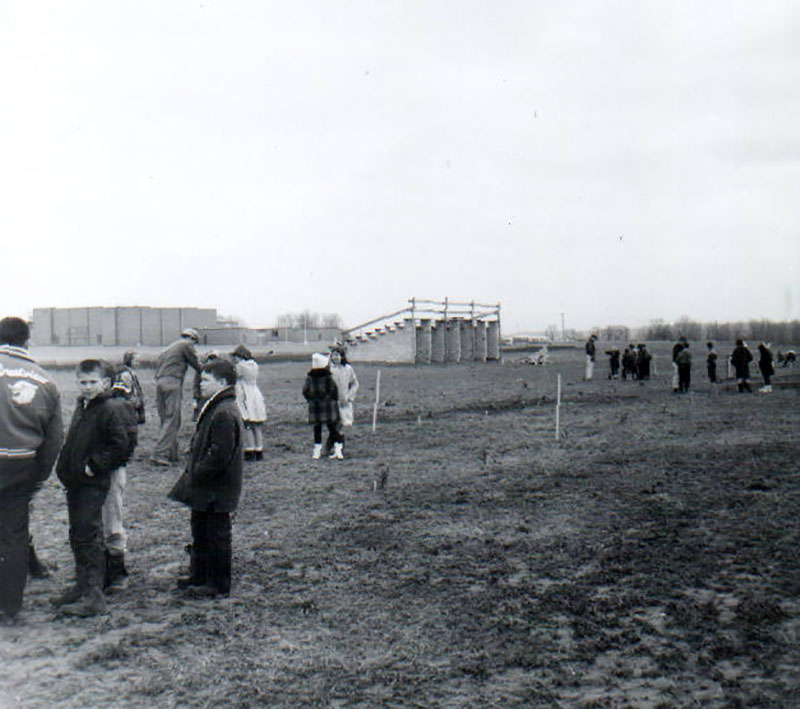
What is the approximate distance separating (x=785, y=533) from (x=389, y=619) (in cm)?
395

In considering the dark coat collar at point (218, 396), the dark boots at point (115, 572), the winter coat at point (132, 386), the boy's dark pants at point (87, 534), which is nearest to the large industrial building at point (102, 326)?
the winter coat at point (132, 386)

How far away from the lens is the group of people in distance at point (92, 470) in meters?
4.97

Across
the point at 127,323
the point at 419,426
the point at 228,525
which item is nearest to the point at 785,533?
the point at 228,525

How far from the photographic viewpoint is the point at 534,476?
32.8 feet

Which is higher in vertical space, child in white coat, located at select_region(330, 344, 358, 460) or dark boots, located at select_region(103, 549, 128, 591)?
child in white coat, located at select_region(330, 344, 358, 460)

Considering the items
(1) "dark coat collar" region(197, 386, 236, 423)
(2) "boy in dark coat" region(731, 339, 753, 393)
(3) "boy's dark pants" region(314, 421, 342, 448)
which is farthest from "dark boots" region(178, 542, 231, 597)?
(2) "boy in dark coat" region(731, 339, 753, 393)

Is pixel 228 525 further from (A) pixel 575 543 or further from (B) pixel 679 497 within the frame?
(B) pixel 679 497

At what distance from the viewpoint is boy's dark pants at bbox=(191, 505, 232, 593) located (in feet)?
18.2

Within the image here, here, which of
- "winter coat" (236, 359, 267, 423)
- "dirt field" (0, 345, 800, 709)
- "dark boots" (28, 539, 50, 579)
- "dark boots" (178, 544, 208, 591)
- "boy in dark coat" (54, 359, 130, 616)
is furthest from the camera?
"winter coat" (236, 359, 267, 423)

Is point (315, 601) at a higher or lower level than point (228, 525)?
lower

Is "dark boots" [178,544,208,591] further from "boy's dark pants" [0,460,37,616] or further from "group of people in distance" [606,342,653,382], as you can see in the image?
"group of people in distance" [606,342,653,382]

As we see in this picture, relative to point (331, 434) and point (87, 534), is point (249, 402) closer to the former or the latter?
point (331, 434)

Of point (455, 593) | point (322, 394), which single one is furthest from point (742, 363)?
point (455, 593)

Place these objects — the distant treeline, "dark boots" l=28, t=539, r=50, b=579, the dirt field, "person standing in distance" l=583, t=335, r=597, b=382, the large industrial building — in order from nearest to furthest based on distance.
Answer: the dirt field → "dark boots" l=28, t=539, r=50, b=579 → "person standing in distance" l=583, t=335, r=597, b=382 → the large industrial building → the distant treeline
